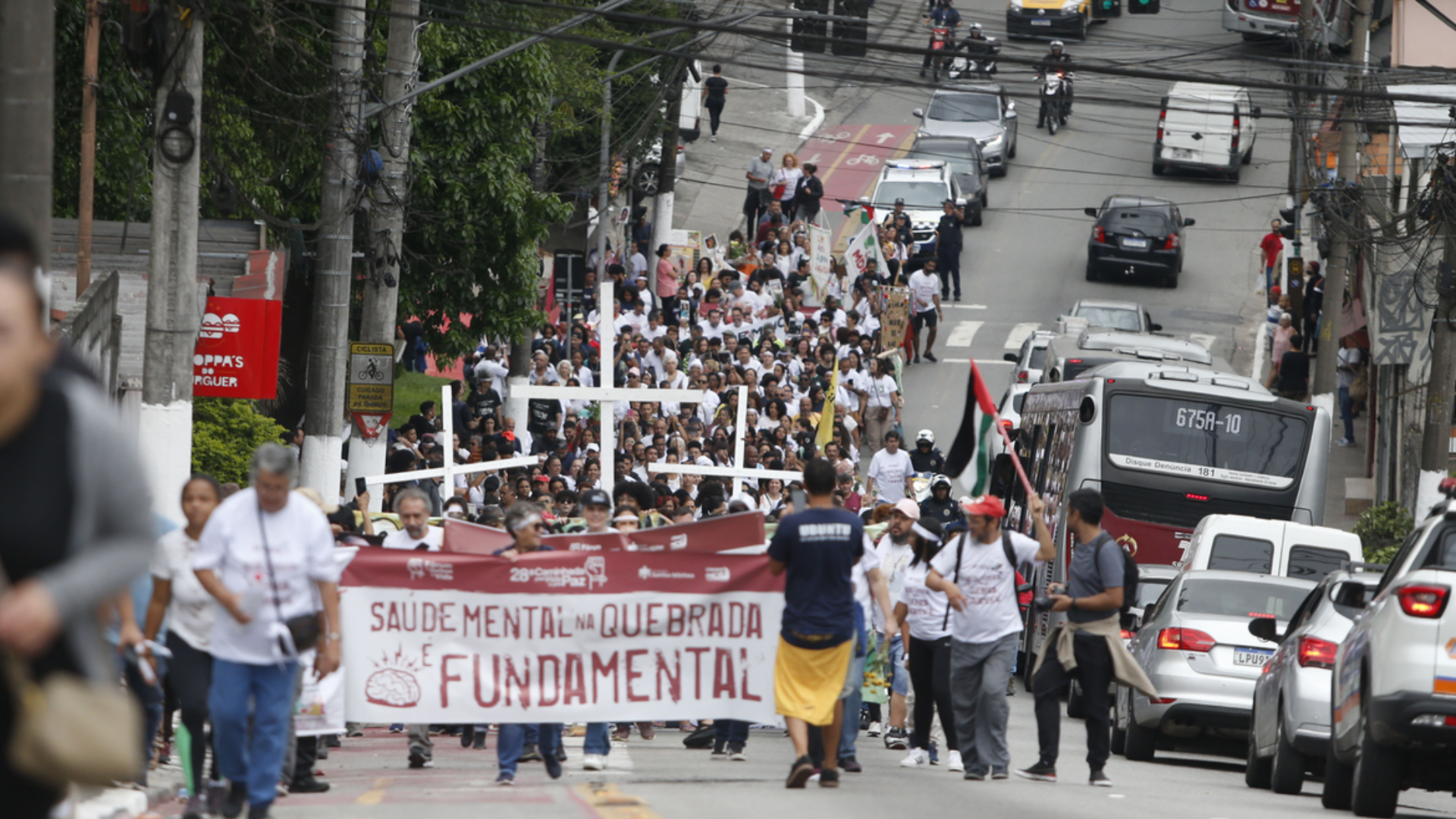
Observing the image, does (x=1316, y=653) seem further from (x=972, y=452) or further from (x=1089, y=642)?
(x=972, y=452)

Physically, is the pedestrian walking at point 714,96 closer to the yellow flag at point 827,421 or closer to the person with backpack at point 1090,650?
the yellow flag at point 827,421

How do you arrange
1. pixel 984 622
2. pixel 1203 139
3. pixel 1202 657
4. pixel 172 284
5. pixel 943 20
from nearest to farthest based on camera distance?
pixel 984 622, pixel 1202 657, pixel 172 284, pixel 1203 139, pixel 943 20

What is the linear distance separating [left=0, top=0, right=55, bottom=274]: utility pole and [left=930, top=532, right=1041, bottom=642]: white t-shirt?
5.43 meters

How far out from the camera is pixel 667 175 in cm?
4194

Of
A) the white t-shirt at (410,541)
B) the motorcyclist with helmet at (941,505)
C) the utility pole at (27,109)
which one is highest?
the utility pole at (27,109)

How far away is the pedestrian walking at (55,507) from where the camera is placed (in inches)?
157

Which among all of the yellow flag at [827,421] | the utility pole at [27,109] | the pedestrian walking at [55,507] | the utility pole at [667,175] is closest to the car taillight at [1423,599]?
the utility pole at [27,109]

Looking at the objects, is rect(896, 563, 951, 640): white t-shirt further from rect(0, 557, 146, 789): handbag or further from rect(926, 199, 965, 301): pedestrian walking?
rect(926, 199, 965, 301): pedestrian walking

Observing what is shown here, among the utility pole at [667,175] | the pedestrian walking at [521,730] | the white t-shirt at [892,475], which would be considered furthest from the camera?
the utility pole at [667,175]

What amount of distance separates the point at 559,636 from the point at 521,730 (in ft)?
2.76

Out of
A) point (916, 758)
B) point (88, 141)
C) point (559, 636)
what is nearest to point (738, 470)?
point (88, 141)

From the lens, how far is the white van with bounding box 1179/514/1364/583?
18.6 m

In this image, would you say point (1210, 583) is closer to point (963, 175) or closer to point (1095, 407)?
point (1095, 407)

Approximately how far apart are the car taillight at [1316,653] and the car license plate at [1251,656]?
2517 mm
